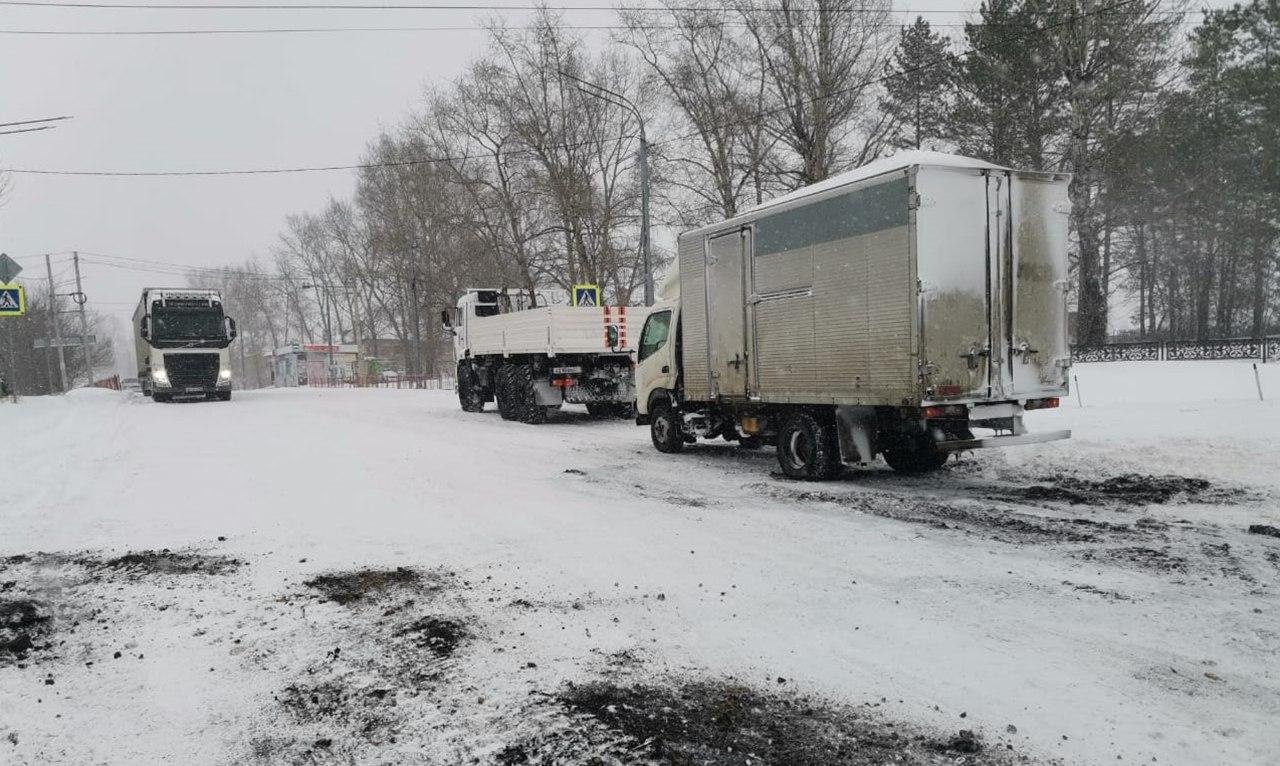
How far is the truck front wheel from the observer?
463 inches

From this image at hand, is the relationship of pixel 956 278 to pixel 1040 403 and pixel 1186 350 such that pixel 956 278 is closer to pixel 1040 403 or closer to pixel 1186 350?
pixel 1040 403

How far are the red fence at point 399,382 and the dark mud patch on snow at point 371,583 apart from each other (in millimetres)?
33324

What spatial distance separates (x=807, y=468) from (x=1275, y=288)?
4794 cm

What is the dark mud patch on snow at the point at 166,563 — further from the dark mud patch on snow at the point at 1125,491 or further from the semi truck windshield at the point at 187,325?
the semi truck windshield at the point at 187,325

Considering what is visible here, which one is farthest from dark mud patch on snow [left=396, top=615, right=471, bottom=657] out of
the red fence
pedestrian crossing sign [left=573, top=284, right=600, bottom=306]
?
the red fence

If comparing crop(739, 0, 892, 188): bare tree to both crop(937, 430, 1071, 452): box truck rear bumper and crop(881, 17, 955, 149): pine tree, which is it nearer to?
crop(881, 17, 955, 149): pine tree

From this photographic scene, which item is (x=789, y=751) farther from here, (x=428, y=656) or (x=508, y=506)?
(x=508, y=506)

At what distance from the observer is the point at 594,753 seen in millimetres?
2902

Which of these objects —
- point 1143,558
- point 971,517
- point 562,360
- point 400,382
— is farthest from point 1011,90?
point 400,382

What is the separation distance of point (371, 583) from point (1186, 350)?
88.4 ft

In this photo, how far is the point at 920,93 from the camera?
104 ft

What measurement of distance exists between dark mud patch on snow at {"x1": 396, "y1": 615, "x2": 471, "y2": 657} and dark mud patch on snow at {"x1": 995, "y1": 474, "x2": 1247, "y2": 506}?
5881 mm

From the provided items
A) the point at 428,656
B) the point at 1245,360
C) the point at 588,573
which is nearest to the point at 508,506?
the point at 588,573

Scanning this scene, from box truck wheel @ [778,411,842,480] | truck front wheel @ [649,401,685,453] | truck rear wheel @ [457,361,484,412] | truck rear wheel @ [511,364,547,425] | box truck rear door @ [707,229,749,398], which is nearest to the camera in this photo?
box truck wheel @ [778,411,842,480]
